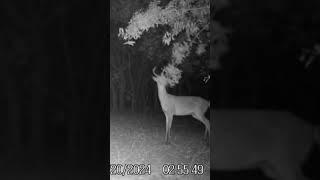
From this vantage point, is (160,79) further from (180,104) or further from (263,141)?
(263,141)

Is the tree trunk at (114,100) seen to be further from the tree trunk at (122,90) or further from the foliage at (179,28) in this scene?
the foliage at (179,28)

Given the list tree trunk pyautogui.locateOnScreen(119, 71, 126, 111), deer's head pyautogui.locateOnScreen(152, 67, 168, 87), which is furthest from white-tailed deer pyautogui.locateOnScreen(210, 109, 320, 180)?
tree trunk pyautogui.locateOnScreen(119, 71, 126, 111)

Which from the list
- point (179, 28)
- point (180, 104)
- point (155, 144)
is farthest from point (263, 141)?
point (179, 28)

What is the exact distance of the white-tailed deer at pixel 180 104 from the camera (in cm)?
280

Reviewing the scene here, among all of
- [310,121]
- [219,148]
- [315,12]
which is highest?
[315,12]

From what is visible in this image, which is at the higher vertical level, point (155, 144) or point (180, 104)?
point (180, 104)

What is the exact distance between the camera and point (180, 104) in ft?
9.26

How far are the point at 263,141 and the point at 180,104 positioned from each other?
0.59 m

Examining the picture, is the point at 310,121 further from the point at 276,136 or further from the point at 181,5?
the point at 181,5

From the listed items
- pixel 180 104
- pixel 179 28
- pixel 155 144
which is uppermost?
pixel 179 28

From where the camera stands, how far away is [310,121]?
2826mm

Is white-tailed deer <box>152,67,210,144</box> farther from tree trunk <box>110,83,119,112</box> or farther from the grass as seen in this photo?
tree trunk <box>110,83,119,112</box>
